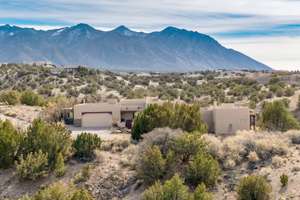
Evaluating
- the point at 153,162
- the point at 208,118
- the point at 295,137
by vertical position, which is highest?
the point at 208,118

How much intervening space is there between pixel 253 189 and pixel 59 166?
12.8 metres

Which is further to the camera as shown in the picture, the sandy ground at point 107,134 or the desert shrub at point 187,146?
the sandy ground at point 107,134

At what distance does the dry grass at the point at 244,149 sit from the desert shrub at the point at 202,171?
2137 millimetres

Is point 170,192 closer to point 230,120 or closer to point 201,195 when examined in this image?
point 201,195

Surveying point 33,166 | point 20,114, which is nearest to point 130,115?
point 20,114

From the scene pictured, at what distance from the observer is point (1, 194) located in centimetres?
3597

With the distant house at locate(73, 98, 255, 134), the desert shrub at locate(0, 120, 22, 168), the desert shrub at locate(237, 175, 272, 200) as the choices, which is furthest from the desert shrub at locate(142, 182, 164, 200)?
the distant house at locate(73, 98, 255, 134)

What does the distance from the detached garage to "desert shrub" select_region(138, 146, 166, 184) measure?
18.5m

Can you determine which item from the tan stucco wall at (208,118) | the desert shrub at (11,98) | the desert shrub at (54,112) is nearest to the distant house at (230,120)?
the tan stucco wall at (208,118)

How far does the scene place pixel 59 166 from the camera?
37.4 m

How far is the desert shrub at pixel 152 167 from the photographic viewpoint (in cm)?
3450

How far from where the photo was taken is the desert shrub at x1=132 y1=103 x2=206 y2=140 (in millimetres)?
42250

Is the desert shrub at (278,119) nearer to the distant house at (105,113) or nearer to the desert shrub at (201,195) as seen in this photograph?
the distant house at (105,113)

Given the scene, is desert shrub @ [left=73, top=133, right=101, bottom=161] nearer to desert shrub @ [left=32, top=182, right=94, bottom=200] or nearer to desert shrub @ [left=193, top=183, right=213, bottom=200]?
desert shrub @ [left=32, top=182, right=94, bottom=200]
